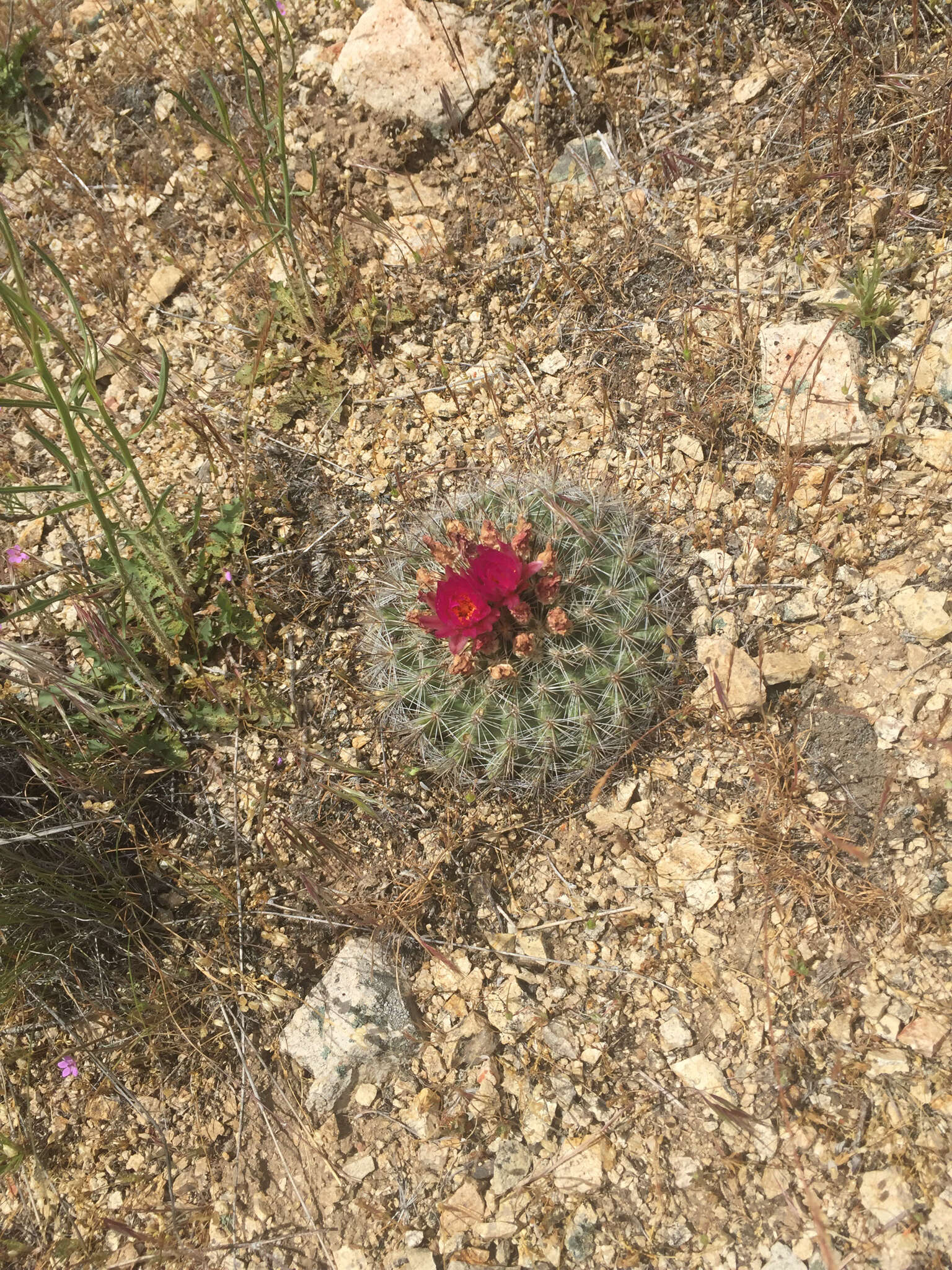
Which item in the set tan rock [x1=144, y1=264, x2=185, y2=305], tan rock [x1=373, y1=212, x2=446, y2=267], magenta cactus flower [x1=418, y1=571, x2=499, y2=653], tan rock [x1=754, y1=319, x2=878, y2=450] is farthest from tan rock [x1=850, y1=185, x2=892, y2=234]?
tan rock [x1=144, y1=264, x2=185, y2=305]

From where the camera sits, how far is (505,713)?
117 inches

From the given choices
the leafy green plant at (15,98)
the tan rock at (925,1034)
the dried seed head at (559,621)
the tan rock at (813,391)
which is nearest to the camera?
the tan rock at (925,1034)

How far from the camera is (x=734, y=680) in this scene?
3.09m

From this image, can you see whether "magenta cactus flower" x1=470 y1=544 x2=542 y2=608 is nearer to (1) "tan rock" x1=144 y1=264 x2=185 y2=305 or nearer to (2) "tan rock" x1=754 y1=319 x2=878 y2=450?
(2) "tan rock" x1=754 y1=319 x2=878 y2=450

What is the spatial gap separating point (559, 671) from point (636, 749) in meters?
0.44

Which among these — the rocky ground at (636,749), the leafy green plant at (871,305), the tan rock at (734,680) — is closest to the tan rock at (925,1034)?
the rocky ground at (636,749)

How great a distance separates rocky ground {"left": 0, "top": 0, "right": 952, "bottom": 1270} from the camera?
2.59m

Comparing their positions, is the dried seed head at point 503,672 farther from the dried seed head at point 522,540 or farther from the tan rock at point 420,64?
the tan rock at point 420,64

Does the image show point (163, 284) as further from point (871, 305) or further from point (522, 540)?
point (871, 305)

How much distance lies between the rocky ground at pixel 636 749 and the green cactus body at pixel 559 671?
0.66ft

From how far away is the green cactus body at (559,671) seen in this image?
2965mm

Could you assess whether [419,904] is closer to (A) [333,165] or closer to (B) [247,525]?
(B) [247,525]

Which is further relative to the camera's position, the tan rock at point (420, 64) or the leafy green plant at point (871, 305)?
the tan rock at point (420, 64)

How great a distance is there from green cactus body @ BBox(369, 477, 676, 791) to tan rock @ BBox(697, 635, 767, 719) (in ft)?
0.51
